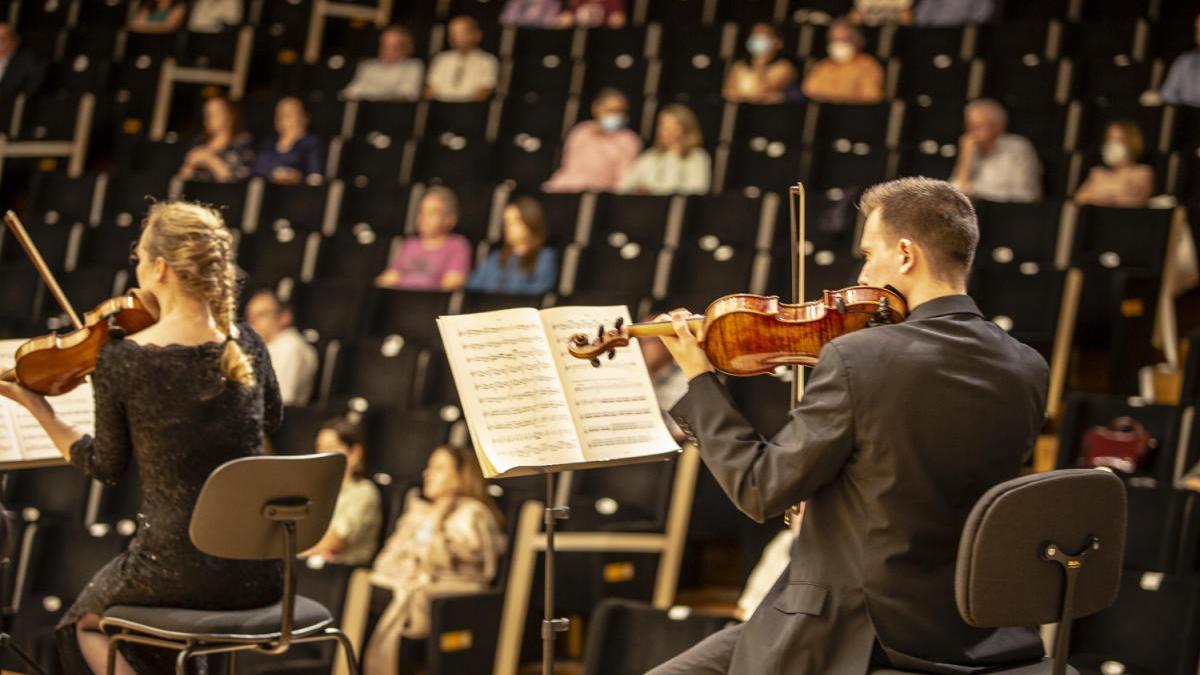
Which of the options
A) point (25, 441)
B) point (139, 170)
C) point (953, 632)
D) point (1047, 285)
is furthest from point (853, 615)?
point (139, 170)

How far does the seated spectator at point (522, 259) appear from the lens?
15.0 ft

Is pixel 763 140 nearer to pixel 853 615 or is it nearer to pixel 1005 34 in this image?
pixel 1005 34

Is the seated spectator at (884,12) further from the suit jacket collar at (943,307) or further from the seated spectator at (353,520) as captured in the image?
the suit jacket collar at (943,307)

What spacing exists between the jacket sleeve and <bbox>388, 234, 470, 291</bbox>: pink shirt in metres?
2.99

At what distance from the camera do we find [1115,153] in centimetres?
451

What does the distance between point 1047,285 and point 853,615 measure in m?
2.33

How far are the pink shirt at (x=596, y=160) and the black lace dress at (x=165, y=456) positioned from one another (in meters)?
2.84

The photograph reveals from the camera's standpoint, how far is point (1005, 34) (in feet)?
17.7

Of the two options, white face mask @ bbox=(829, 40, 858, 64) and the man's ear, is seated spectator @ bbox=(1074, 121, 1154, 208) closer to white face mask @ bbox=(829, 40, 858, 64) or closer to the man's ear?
white face mask @ bbox=(829, 40, 858, 64)

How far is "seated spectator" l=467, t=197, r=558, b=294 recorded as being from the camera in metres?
4.58

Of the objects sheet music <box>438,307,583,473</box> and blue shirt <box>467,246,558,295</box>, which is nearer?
sheet music <box>438,307,583,473</box>

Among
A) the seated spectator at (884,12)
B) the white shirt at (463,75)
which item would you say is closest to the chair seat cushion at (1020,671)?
the seated spectator at (884,12)

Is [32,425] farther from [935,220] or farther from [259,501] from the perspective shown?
[935,220]

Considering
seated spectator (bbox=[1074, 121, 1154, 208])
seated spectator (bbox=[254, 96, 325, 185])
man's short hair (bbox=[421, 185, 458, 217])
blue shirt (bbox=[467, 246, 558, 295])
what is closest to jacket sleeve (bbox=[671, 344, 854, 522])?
blue shirt (bbox=[467, 246, 558, 295])
